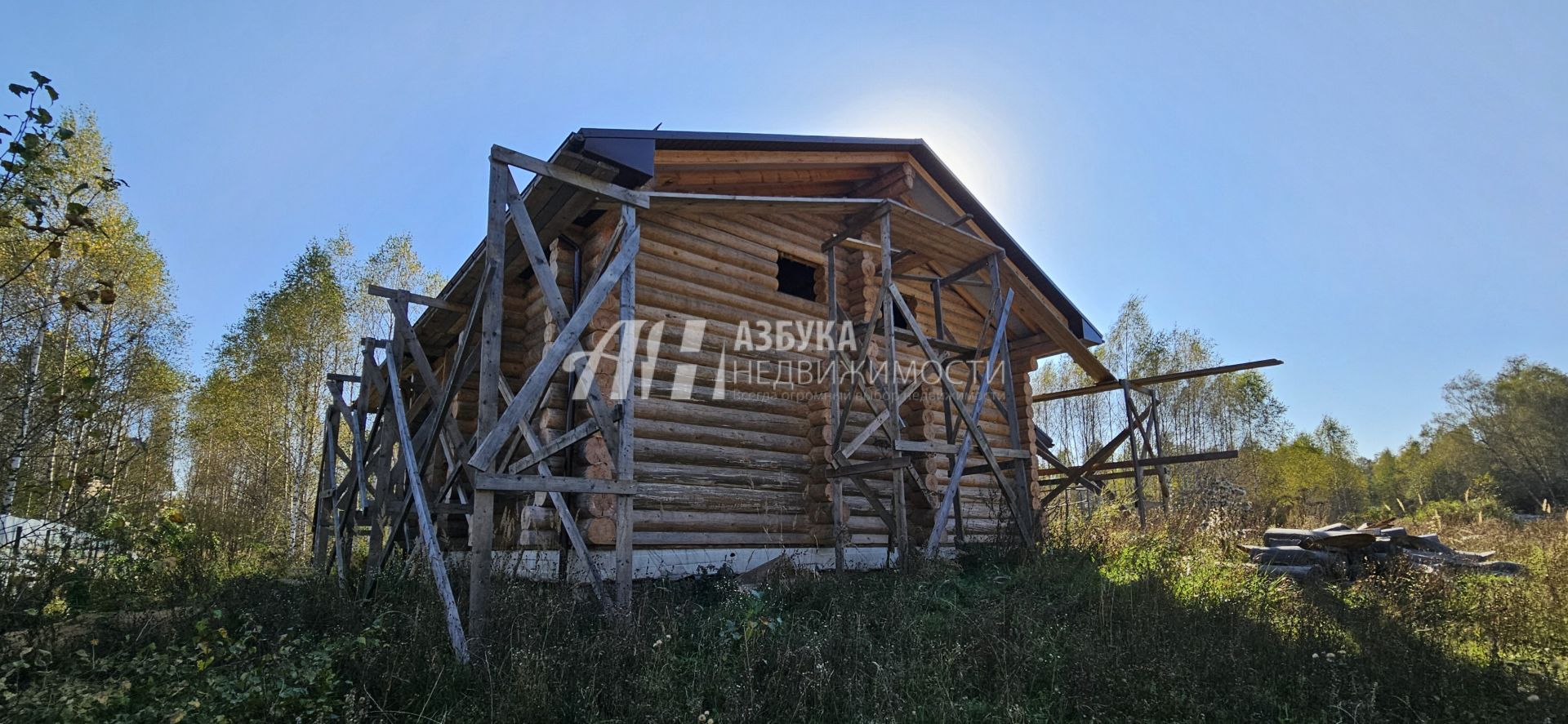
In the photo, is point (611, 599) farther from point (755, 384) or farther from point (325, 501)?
point (325, 501)

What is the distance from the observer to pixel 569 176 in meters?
6.08

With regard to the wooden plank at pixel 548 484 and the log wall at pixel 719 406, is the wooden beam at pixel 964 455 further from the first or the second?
the wooden plank at pixel 548 484

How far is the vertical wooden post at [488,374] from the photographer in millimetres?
5176

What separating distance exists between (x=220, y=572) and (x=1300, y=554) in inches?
478

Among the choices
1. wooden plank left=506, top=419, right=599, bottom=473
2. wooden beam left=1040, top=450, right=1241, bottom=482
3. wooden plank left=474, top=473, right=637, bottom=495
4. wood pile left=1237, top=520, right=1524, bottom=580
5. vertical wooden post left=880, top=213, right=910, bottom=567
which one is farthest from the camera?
wooden beam left=1040, top=450, right=1241, bottom=482

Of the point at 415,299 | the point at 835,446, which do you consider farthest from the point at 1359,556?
the point at 415,299

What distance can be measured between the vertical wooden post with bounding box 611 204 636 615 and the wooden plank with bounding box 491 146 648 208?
4.8 inches

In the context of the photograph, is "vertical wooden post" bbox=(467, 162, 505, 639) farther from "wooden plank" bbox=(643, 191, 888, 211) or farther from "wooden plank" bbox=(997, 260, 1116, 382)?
"wooden plank" bbox=(997, 260, 1116, 382)

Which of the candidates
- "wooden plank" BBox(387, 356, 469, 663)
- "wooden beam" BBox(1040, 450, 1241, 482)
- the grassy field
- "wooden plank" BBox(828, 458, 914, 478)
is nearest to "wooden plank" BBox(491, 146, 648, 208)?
"wooden plank" BBox(387, 356, 469, 663)

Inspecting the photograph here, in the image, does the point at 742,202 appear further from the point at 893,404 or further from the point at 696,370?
the point at 893,404

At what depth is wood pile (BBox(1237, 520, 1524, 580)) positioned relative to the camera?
8359 millimetres

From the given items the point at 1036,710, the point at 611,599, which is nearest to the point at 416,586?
the point at 611,599

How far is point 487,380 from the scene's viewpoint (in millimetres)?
5508

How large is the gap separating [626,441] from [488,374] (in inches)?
43.1
